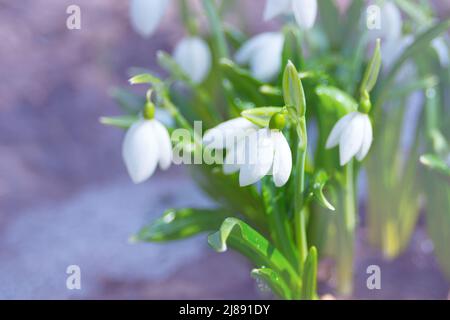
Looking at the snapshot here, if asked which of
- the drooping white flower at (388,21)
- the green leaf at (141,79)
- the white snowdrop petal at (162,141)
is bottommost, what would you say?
the white snowdrop petal at (162,141)

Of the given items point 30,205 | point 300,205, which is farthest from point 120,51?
point 300,205

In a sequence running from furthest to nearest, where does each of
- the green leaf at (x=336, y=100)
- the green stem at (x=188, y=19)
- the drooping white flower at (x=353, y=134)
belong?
the green stem at (x=188, y=19) → the green leaf at (x=336, y=100) → the drooping white flower at (x=353, y=134)

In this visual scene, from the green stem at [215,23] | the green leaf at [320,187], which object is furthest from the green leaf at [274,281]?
the green stem at [215,23]

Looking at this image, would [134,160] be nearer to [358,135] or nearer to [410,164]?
[358,135]

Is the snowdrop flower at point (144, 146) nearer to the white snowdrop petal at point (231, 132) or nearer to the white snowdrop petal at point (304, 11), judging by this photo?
the white snowdrop petal at point (231, 132)

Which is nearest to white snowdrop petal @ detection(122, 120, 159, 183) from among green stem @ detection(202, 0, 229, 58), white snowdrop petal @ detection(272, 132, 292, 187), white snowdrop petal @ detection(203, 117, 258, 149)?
white snowdrop petal @ detection(203, 117, 258, 149)

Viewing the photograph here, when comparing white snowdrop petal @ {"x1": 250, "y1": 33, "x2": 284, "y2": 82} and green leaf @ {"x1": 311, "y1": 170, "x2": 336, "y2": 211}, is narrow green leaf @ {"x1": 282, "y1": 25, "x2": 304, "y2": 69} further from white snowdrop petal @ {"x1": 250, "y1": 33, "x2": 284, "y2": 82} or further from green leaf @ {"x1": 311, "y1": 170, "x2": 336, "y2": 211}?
green leaf @ {"x1": 311, "y1": 170, "x2": 336, "y2": 211}

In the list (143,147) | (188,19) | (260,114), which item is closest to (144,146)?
(143,147)

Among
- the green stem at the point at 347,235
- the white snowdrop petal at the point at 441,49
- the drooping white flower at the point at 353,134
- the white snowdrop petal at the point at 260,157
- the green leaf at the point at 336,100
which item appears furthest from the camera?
the white snowdrop petal at the point at 441,49
